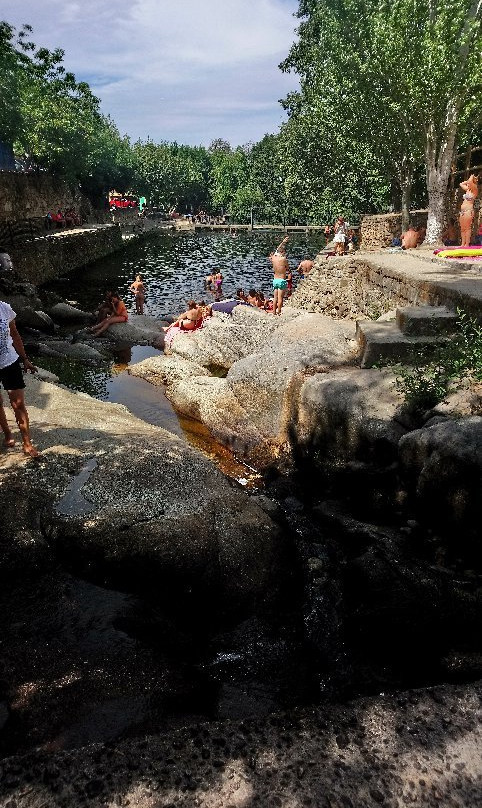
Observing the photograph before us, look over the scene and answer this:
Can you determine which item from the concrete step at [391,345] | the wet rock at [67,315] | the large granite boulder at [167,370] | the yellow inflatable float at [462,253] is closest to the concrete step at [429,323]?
the concrete step at [391,345]

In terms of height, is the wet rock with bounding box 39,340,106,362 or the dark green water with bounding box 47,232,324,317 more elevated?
the dark green water with bounding box 47,232,324,317

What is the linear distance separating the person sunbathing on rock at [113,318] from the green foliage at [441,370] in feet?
40.0

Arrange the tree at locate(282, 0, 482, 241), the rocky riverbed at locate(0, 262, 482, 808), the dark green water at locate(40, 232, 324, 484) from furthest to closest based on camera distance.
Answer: the tree at locate(282, 0, 482, 241)
the dark green water at locate(40, 232, 324, 484)
the rocky riverbed at locate(0, 262, 482, 808)

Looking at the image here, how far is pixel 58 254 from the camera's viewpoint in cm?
3077

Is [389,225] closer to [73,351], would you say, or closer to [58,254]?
[73,351]

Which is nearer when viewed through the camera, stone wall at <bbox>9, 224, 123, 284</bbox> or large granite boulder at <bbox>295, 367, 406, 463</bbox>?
large granite boulder at <bbox>295, 367, 406, 463</bbox>

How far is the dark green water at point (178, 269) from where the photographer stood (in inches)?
1011

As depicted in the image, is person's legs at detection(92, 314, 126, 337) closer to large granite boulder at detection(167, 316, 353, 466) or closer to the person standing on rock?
large granite boulder at detection(167, 316, 353, 466)

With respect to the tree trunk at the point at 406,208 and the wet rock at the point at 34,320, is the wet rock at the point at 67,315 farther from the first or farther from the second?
the tree trunk at the point at 406,208

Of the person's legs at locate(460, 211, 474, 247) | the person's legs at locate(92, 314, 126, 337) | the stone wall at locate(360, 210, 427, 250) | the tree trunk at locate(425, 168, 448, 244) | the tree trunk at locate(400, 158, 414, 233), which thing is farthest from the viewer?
the tree trunk at locate(400, 158, 414, 233)

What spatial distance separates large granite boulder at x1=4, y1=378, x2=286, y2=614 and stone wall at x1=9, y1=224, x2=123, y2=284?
72.4 ft

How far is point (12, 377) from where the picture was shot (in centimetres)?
541

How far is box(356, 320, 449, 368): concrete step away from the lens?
275 inches

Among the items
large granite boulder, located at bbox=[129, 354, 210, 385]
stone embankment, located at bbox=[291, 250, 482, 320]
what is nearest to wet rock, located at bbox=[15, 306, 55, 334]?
large granite boulder, located at bbox=[129, 354, 210, 385]
